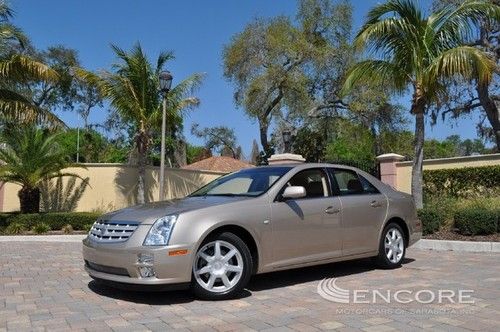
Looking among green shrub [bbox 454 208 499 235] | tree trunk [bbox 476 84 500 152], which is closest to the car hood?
green shrub [bbox 454 208 499 235]

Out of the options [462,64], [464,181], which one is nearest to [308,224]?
[462,64]

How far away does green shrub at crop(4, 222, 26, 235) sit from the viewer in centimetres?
1502

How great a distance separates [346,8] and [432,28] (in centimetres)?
1645

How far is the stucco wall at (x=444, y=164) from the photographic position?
52.3 ft

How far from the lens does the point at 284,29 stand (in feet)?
88.9

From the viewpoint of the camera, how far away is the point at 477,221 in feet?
35.3

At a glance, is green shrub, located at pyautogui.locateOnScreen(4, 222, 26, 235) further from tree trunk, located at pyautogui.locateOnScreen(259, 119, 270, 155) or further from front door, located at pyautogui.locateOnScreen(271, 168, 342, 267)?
tree trunk, located at pyautogui.locateOnScreen(259, 119, 270, 155)

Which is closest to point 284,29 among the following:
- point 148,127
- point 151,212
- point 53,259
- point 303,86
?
point 303,86

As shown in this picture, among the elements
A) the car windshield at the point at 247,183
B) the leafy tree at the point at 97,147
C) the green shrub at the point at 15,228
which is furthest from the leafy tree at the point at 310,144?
the car windshield at the point at 247,183

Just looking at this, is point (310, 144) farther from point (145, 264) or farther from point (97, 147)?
point (97, 147)

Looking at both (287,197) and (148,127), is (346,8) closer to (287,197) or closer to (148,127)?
(148,127)

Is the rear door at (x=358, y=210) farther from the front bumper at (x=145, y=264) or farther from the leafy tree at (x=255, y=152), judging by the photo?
the leafy tree at (x=255, y=152)

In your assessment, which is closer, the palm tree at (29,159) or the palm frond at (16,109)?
the palm frond at (16,109)

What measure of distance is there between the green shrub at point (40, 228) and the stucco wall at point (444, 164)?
37.4 feet
